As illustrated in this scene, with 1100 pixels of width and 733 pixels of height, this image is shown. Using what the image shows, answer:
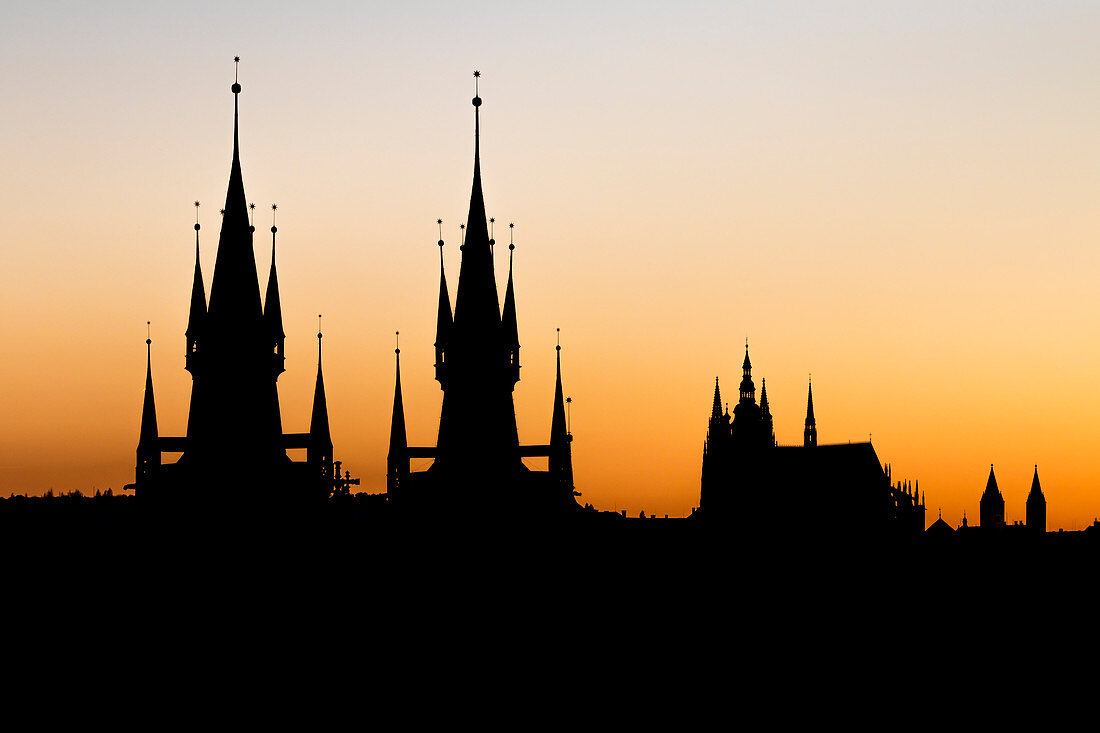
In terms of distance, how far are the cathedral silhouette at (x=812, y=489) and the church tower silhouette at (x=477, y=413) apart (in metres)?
68.6

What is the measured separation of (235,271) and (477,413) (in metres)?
13.3

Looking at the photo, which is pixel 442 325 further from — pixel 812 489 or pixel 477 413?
pixel 812 489

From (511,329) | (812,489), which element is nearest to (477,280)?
(511,329)

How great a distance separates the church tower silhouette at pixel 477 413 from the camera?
281 feet

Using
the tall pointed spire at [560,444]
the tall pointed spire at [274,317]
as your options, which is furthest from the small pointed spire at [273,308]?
the tall pointed spire at [560,444]

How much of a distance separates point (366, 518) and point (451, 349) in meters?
15.6

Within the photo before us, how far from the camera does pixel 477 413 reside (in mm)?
85562

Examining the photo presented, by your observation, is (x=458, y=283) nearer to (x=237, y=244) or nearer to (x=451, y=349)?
(x=451, y=349)

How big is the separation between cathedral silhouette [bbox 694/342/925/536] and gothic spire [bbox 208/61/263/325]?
8028 centimetres

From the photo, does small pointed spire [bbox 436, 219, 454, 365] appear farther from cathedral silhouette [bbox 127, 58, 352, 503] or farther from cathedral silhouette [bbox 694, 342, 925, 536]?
cathedral silhouette [bbox 694, 342, 925, 536]

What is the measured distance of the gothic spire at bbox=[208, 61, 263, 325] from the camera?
266ft

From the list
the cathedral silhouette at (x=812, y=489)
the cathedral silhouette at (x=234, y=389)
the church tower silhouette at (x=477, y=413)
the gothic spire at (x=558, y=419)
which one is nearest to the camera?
the cathedral silhouette at (x=234, y=389)

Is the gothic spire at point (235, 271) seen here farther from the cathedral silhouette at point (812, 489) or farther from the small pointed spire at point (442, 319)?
the cathedral silhouette at point (812, 489)

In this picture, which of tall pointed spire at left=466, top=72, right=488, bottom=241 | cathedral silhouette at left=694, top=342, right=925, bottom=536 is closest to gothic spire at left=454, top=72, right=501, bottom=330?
tall pointed spire at left=466, top=72, right=488, bottom=241
